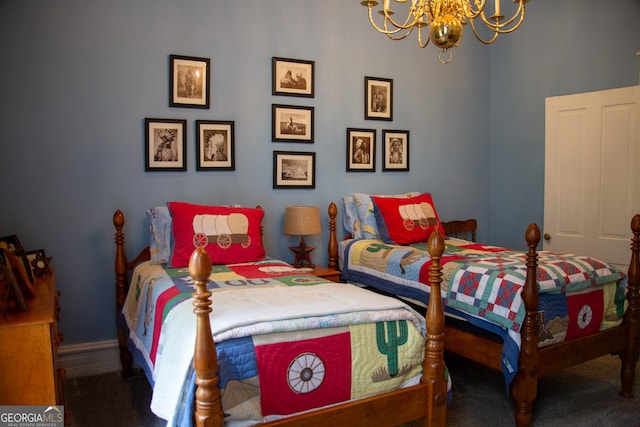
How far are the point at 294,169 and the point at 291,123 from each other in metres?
0.34

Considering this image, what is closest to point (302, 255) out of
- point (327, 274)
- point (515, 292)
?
point (327, 274)

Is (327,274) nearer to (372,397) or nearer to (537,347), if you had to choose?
(537,347)

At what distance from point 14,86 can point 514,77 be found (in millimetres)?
3941

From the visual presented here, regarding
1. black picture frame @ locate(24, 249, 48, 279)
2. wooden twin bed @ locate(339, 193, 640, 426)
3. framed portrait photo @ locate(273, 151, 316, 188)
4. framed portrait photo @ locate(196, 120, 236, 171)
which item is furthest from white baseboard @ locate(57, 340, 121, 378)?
wooden twin bed @ locate(339, 193, 640, 426)

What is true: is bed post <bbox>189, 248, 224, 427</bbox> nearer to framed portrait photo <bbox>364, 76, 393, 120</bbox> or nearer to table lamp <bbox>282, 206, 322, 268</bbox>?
A: table lamp <bbox>282, 206, 322, 268</bbox>

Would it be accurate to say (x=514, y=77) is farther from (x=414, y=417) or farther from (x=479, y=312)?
(x=414, y=417)

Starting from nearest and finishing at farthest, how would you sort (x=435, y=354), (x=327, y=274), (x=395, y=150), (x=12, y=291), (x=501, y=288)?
(x=12, y=291) → (x=435, y=354) → (x=501, y=288) → (x=327, y=274) → (x=395, y=150)

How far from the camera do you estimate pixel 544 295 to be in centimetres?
249

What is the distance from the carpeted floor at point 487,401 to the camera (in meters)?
2.60

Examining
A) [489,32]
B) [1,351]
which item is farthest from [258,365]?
[489,32]

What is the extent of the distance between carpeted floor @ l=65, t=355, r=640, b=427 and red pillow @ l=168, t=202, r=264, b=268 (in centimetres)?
82

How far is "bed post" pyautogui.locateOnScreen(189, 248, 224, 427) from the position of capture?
1.54m

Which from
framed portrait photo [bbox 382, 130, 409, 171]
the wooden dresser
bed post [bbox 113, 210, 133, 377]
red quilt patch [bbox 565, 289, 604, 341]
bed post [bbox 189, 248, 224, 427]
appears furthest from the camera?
framed portrait photo [bbox 382, 130, 409, 171]

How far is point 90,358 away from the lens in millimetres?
3250
